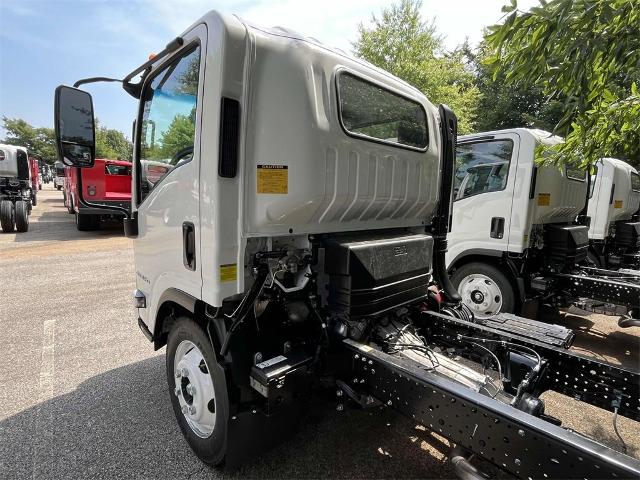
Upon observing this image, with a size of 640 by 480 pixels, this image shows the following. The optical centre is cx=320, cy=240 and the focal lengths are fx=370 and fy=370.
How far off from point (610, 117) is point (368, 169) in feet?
6.55

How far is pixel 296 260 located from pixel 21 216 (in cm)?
1328

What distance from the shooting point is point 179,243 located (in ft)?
7.36

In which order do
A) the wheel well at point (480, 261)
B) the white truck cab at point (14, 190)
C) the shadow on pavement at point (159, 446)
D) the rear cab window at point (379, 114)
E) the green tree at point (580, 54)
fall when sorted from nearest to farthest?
the green tree at point (580, 54), the rear cab window at point (379, 114), the shadow on pavement at point (159, 446), the wheel well at point (480, 261), the white truck cab at point (14, 190)

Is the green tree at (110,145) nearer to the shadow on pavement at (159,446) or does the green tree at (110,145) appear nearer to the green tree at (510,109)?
the green tree at (510,109)

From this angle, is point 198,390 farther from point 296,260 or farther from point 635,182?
point 635,182

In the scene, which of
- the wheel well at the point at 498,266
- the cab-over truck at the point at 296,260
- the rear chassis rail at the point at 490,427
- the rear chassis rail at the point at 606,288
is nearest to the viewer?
the rear chassis rail at the point at 490,427

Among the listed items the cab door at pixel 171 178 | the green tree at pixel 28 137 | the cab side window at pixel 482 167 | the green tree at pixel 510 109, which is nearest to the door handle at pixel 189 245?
the cab door at pixel 171 178

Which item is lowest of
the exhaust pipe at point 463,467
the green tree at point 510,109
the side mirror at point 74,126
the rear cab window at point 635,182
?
the exhaust pipe at point 463,467

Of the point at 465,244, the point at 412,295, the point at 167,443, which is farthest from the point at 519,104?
the point at 167,443

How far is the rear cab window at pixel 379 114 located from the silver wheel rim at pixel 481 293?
274cm

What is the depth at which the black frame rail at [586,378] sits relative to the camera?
2064 mm

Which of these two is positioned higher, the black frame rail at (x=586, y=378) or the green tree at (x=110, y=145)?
the green tree at (x=110, y=145)

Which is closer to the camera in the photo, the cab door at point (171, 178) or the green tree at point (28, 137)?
the cab door at point (171, 178)

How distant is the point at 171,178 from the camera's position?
2299 millimetres
